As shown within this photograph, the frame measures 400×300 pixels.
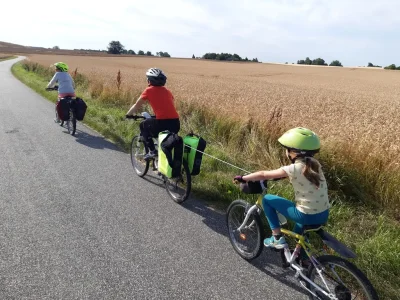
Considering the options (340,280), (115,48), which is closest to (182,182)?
(340,280)

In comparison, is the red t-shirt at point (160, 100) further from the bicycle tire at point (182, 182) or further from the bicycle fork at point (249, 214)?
the bicycle fork at point (249, 214)

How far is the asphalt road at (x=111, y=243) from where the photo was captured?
10.2ft

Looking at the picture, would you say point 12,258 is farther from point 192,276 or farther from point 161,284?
point 192,276

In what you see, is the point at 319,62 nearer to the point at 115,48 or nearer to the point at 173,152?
the point at 115,48

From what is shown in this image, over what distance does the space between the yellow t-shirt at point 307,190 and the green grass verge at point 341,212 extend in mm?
1002

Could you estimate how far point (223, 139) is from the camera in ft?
25.3

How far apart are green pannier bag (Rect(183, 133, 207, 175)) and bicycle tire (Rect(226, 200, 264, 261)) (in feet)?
3.88

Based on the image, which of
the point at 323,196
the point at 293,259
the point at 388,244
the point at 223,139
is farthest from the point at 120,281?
the point at 223,139

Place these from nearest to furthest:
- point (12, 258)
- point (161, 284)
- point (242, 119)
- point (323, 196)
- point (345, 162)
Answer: point (323, 196), point (161, 284), point (12, 258), point (345, 162), point (242, 119)

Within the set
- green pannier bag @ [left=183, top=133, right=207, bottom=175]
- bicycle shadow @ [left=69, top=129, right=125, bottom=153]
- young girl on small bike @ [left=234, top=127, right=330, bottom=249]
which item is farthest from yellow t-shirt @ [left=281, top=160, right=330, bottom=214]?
bicycle shadow @ [left=69, top=129, right=125, bottom=153]

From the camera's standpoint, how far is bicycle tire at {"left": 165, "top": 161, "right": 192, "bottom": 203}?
495 centimetres

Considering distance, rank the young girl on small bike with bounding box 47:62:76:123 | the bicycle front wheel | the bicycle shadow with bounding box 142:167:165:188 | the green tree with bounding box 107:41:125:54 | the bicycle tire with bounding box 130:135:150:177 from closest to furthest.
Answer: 1. the bicycle front wheel
2. the bicycle shadow with bounding box 142:167:165:188
3. the bicycle tire with bounding box 130:135:150:177
4. the young girl on small bike with bounding box 47:62:76:123
5. the green tree with bounding box 107:41:125:54

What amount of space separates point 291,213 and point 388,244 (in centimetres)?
132

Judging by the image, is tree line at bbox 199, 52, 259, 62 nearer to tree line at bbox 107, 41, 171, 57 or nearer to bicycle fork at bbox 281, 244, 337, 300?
tree line at bbox 107, 41, 171, 57
